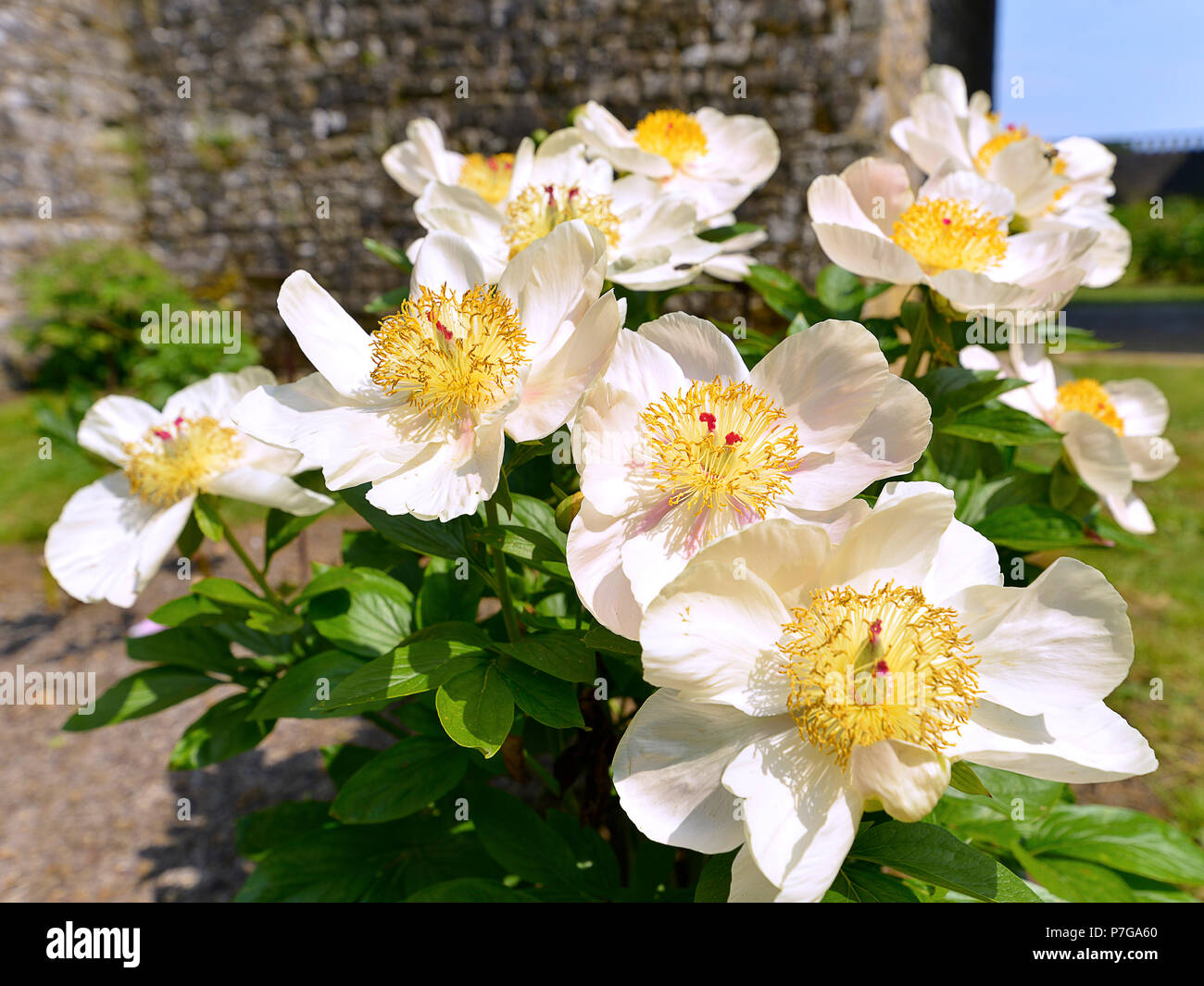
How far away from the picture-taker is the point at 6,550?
4.16 meters

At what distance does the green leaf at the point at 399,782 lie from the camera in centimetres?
106

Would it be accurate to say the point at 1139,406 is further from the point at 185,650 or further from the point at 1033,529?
the point at 185,650

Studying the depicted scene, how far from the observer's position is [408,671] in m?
0.88

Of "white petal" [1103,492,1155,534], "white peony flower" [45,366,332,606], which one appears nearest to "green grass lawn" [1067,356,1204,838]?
"white petal" [1103,492,1155,534]

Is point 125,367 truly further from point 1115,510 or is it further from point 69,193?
point 1115,510

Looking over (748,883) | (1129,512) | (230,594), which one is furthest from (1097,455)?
(230,594)

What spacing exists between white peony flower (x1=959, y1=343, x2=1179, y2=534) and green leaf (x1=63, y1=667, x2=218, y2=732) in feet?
4.27

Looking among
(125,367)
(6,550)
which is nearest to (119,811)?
(6,550)

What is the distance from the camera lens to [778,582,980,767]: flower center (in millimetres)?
704

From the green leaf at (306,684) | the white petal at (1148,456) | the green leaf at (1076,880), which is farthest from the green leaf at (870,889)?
the white petal at (1148,456)

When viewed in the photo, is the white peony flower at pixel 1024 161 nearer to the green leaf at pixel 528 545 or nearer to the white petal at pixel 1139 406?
the white petal at pixel 1139 406

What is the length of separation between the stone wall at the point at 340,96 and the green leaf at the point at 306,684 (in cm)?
424

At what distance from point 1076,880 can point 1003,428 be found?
2.31 ft

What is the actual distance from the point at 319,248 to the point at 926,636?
6.15m
